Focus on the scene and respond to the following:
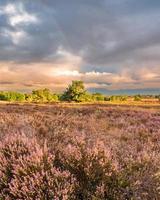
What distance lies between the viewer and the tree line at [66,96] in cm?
8694

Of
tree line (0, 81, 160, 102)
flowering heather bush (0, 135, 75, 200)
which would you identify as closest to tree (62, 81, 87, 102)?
tree line (0, 81, 160, 102)

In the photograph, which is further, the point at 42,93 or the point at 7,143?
the point at 42,93

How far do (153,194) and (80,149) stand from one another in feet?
4.33

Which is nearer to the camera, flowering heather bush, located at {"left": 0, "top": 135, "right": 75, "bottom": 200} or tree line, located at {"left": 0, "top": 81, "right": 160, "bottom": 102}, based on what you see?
flowering heather bush, located at {"left": 0, "top": 135, "right": 75, "bottom": 200}

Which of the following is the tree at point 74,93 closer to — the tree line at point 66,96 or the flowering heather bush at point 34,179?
the tree line at point 66,96

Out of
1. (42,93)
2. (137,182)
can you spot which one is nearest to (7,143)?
(137,182)

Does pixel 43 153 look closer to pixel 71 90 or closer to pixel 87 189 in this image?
pixel 87 189

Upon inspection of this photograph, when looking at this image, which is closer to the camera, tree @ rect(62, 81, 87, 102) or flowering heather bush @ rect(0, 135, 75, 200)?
flowering heather bush @ rect(0, 135, 75, 200)

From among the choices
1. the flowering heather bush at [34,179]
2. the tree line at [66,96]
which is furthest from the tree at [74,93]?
the flowering heather bush at [34,179]

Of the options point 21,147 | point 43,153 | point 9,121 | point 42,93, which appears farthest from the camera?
point 42,93

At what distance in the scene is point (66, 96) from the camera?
88.0m

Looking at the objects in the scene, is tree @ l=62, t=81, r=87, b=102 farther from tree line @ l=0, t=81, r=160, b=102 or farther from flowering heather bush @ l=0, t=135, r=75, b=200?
flowering heather bush @ l=0, t=135, r=75, b=200

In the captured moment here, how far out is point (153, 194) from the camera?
4949 millimetres

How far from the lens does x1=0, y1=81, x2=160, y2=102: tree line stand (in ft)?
285
